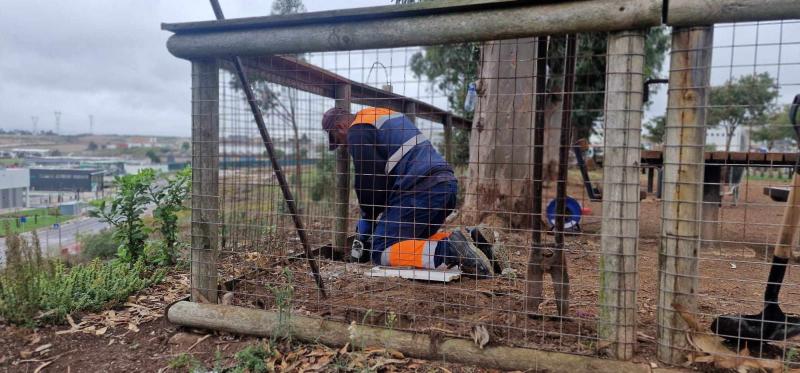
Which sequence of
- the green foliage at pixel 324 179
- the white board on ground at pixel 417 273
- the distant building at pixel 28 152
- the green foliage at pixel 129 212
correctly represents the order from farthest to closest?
the distant building at pixel 28 152
the green foliage at pixel 324 179
the green foliage at pixel 129 212
the white board on ground at pixel 417 273

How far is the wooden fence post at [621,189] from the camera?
2330 millimetres

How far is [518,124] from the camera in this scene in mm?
6816

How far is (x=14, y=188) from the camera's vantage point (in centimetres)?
1246

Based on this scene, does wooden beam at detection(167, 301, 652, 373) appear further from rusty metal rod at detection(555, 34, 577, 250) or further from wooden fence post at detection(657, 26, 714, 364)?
rusty metal rod at detection(555, 34, 577, 250)

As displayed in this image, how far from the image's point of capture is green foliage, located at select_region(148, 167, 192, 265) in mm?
4520

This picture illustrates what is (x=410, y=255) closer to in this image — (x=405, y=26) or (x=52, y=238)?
(x=405, y=26)

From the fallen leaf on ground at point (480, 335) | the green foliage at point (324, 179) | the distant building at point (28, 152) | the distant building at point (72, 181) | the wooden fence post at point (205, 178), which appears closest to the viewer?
the fallen leaf on ground at point (480, 335)

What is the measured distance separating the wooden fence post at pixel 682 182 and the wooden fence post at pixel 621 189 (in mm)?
126

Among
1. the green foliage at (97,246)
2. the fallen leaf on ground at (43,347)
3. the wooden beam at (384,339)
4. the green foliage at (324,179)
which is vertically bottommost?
the green foliage at (97,246)

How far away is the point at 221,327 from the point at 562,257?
1.99m

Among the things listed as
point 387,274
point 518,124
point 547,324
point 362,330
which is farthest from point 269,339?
point 518,124

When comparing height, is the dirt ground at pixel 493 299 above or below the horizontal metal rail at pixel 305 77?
below

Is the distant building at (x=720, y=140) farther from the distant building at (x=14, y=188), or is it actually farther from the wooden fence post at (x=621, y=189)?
the distant building at (x=14, y=188)

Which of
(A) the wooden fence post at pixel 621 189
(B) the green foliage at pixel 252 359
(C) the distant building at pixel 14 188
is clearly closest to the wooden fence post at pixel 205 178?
(B) the green foliage at pixel 252 359
